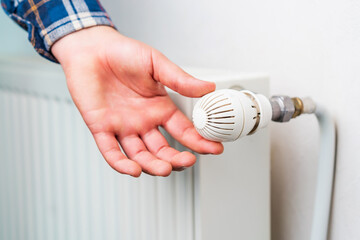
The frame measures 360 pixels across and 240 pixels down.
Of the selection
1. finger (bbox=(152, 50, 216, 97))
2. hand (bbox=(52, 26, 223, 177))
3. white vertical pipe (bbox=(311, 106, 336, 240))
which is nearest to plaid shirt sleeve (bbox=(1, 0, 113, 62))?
hand (bbox=(52, 26, 223, 177))

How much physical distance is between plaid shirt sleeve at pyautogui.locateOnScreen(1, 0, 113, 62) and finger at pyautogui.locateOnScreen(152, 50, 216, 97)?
13cm

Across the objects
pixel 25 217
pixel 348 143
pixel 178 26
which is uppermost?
pixel 178 26

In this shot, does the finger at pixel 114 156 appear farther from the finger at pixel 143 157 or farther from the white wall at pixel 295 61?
the white wall at pixel 295 61

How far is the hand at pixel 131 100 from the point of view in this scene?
34cm

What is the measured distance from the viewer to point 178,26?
0.55m

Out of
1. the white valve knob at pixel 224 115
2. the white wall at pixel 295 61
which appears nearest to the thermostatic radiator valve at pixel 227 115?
the white valve knob at pixel 224 115

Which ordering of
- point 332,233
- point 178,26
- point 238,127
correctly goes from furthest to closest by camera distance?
1. point 178,26
2. point 332,233
3. point 238,127

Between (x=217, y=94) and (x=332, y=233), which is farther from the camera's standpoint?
(x=332, y=233)

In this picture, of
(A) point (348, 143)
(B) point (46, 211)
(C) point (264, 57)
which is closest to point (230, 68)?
(C) point (264, 57)

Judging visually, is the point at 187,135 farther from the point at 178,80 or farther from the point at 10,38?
the point at 10,38

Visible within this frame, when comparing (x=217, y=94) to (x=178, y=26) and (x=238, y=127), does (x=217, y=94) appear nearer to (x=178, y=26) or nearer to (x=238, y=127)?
(x=238, y=127)

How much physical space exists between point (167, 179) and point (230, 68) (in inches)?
6.5

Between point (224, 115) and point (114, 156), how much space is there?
0.10m

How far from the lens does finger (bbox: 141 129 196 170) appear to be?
0.33 m
